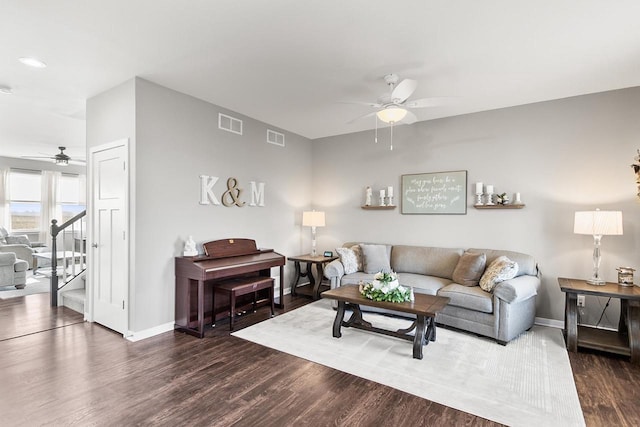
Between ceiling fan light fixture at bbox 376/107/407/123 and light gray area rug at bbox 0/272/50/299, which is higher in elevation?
ceiling fan light fixture at bbox 376/107/407/123

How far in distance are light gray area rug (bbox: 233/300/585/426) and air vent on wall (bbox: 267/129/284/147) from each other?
112 inches

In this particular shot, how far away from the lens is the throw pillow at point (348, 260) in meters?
4.73

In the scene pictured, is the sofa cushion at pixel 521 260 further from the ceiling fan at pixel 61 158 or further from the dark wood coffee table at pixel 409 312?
the ceiling fan at pixel 61 158

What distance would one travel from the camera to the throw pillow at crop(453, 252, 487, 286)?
3.99 m

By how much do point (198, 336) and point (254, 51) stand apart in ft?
9.88

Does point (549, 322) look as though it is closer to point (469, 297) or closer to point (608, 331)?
point (608, 331)

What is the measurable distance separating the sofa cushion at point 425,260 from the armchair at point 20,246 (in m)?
8.05

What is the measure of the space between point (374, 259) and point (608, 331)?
2758 millimetres

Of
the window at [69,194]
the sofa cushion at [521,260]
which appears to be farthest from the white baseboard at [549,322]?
the window at [69,194]

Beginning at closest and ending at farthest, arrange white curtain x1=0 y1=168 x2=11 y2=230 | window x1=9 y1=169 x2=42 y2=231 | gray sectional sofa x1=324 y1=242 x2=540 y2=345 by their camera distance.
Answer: gray sectional sofa x1=324 y1=242 x2=540 y2=345, white curtain x1=0 y1=168 x2=11 y2=230, window x1=9 y1=169 x2=42 y2=231

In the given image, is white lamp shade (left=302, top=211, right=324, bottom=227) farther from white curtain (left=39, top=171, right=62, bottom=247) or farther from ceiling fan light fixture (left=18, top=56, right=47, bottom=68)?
white curtain (left=39, top=171, right=62, bottom=247)

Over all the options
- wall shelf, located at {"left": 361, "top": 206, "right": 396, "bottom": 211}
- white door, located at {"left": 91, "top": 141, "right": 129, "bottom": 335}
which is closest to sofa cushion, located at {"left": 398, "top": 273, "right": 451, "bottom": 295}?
wall shelf, located at {"left": 361, "top": 206, "right": 396, "bottom": 211}

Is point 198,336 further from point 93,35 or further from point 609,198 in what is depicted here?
point 609,198

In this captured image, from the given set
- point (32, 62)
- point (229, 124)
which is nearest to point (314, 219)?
point (229, 124)
